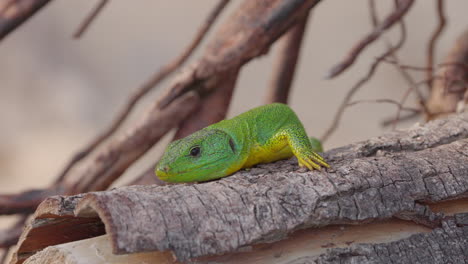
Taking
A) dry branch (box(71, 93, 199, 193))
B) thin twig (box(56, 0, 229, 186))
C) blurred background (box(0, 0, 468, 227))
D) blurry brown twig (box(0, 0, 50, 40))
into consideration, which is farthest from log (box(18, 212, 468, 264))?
blurred background (box(0, 0, 468, 227))

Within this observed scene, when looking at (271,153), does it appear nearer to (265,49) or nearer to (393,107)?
(265,49)

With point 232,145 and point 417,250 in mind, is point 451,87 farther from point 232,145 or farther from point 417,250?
point 417,250

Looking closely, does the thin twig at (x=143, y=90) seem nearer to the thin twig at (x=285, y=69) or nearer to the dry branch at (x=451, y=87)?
the thin twig at (x=285, y=69)

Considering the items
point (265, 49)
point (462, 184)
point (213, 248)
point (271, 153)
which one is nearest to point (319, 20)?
point (265, 49)

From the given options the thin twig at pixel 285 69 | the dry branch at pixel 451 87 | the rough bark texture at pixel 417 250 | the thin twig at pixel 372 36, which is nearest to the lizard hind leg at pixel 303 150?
the rough bark texture at pixel 417 250

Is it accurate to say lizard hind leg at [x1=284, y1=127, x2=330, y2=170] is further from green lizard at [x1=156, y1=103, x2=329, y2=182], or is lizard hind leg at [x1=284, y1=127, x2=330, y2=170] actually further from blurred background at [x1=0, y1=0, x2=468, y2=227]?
blurred background at [x1=0, y1=0, x2=468, y2=227]
